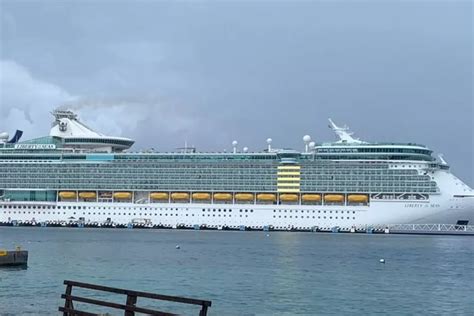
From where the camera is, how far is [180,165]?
360ft

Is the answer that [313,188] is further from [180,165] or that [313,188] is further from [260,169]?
[180,165]

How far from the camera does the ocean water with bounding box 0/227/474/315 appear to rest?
32656mm

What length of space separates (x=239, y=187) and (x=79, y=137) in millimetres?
27562

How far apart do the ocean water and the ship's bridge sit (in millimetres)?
46234

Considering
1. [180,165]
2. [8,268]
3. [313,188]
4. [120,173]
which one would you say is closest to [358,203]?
[313,188]

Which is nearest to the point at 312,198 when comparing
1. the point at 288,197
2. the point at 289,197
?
the point at 289,197

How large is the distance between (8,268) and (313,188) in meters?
62.2

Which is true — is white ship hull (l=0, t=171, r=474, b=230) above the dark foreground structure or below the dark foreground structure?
above

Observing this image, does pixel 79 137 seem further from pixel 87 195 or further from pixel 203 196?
pixel 203 196

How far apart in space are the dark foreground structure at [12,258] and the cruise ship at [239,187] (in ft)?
188

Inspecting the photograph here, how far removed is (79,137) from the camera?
120 meters

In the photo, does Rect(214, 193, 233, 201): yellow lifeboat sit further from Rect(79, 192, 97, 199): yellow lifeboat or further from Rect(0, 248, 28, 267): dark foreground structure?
Rect(0, 248, 28, 267): dark foreground structure

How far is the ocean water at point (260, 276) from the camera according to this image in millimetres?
32656

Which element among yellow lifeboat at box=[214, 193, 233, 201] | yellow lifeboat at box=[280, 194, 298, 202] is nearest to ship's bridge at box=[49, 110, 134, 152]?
yellow lifeboat at box=[214, 193, 233, 201]
